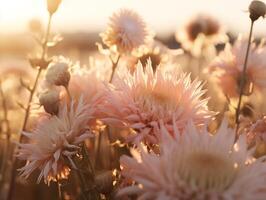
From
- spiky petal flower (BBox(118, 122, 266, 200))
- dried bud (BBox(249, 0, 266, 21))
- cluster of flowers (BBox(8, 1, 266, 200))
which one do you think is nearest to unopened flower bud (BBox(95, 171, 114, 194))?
cluster of flowers (BBox(8, 1, 266, 200))

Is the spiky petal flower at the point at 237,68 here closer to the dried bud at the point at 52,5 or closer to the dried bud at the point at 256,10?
the dried bud at the point at 256,10

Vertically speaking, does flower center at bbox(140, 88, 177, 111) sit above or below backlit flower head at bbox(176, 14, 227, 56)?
above

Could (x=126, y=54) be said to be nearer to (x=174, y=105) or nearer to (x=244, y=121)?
(x=244, y=121)

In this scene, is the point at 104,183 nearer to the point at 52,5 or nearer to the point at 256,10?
the point at 256,10

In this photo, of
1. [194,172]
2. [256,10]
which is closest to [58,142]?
[194,172]

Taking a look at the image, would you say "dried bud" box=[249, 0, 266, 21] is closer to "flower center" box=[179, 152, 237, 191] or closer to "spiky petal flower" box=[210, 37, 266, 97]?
"spiky petal flower" box=[210, 37, 266, 97]

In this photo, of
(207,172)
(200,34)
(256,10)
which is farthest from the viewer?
(200,34)

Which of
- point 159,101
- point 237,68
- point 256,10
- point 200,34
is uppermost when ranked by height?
point 256,10
